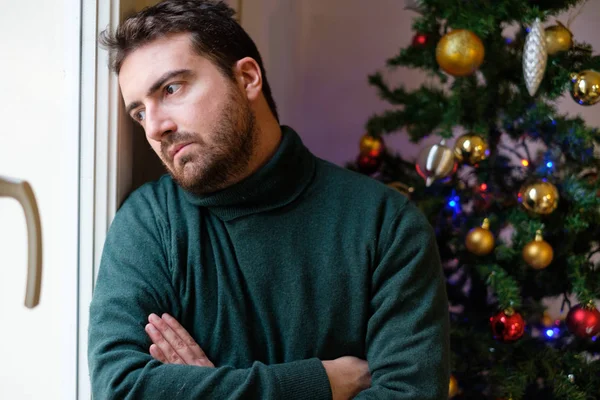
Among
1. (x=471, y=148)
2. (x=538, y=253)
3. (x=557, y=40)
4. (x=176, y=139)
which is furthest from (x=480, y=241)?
(x=176, y=139)

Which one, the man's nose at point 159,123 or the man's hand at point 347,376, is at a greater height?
the man's nose at point 159,123

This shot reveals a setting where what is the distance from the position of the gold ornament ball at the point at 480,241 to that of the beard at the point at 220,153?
0.74 meters

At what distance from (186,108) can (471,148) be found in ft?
2.69

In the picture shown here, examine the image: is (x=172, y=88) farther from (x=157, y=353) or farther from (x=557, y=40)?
(x=557, y=40)

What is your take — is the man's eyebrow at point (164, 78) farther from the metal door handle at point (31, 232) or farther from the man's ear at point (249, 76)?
the metal door handle at point (31, 232)

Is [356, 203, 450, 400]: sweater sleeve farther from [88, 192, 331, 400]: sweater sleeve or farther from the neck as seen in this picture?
the neck

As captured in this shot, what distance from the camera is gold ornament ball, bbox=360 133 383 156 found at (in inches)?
81.0

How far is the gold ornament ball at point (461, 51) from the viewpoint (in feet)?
5.64

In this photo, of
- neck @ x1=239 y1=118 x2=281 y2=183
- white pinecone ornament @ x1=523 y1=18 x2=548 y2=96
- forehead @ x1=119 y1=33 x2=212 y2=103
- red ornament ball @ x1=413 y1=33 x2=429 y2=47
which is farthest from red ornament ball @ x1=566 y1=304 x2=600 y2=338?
forehead @ x1=119 y1=33 x2=212 y2=103

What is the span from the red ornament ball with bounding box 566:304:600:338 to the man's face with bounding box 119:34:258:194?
1.05m

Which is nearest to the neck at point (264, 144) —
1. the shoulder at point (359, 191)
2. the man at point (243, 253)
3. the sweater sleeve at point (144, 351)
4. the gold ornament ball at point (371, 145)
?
the man at point (243, 253)

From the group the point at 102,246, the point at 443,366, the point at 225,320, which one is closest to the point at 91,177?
the point at 102,246

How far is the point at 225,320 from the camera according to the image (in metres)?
1.34

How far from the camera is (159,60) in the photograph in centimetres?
133
